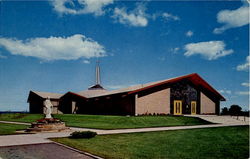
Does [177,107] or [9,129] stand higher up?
[177,107]

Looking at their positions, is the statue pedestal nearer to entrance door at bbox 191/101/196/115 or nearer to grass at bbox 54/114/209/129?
grass at bbox 54/114/209/129

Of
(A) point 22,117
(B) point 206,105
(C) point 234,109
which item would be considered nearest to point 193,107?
(B) point 206,105

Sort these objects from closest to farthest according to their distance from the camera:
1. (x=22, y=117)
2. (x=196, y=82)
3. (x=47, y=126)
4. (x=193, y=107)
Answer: (x=47, y=126) < (x=193, y=107) < (x=196, y=82) < (x=22, y=117)

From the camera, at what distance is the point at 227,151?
996cm

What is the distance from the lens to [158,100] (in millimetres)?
31234

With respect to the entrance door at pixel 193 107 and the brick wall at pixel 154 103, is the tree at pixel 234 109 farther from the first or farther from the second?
the brick wall at pixel 154 103

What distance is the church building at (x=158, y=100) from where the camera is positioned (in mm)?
30047

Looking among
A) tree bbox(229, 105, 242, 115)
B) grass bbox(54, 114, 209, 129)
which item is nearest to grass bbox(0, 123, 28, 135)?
grass bbox(54, 114, 209, 129)

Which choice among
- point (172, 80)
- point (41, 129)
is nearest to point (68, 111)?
point (172, 80)

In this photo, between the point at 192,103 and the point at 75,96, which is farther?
the point at 75,96

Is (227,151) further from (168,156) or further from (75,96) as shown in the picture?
(75,96)

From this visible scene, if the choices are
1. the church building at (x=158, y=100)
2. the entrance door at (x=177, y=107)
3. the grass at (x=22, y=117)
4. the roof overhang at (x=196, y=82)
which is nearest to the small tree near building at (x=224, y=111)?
the church building at (x=158, y=100)

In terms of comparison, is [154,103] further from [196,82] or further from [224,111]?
[224,111]

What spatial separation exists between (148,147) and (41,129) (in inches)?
357
